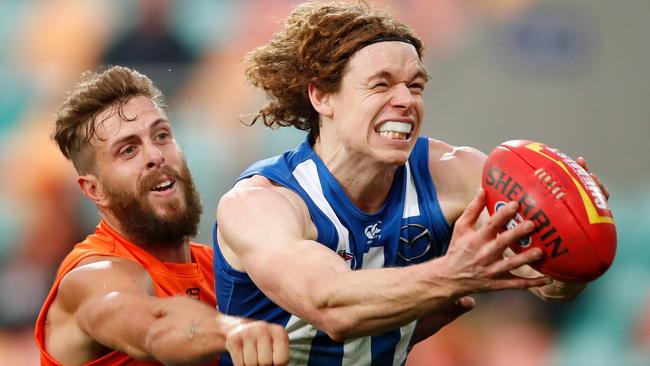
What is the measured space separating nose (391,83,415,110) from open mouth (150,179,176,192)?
132 cm

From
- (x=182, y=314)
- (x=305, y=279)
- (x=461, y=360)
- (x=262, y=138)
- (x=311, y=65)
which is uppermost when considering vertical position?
(x=311, y=65)

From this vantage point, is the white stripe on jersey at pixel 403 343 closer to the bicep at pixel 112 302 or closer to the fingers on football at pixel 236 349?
the bicep at pixel 112 302

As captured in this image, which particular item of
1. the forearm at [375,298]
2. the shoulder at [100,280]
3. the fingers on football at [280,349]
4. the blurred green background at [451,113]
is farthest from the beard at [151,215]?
the blurred green background at [451,113]

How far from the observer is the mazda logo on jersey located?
366 centimetres

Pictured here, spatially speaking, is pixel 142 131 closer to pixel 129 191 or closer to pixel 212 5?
pixel 129 191

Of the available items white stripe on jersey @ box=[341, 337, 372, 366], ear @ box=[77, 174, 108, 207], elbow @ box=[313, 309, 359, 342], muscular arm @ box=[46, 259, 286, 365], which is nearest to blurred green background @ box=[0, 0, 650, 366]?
ear @ box=[77, 174, 108, 207]

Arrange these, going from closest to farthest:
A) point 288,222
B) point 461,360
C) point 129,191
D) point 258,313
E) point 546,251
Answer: point 546,251 < point 288,222 < point 258,313 < point 129,191 < point 461,360

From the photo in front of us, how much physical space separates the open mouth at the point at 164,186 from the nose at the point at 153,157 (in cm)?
9

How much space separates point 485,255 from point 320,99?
53.3 inches

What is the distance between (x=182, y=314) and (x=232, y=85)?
14.0ft

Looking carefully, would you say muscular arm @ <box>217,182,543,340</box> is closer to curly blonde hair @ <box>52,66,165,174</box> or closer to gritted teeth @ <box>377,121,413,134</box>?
gritted teeth @ <box>377,121,413,134</box>

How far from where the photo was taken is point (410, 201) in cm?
372

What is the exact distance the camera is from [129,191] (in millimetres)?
4371

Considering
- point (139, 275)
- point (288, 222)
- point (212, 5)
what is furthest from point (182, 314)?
point (212, 5)
